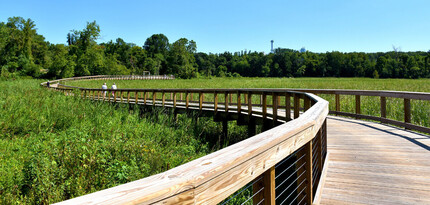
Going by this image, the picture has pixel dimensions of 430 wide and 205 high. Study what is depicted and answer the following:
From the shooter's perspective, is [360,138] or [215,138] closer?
[360,138]

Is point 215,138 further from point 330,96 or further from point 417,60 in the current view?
point 417,60

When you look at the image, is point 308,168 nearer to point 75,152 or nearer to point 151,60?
point 75,152

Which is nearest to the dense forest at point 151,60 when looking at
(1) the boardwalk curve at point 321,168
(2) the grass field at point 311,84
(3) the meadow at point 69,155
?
(2) the grass field at point 311,84

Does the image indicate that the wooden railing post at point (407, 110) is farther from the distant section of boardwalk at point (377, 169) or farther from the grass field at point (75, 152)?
the grass field at point (75, 152)

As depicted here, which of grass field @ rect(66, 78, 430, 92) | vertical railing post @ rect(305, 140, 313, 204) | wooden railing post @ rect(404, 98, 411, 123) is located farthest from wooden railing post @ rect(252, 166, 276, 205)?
grass field @ rect(66, 78, 430, 92)

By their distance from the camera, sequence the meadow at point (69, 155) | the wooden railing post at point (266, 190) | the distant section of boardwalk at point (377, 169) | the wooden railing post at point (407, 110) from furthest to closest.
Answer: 1. the wooden railing post at point (407, 110)
2. the meadow at point (69, 155)
3. the distant section of boardwalk at point (377, 169)
4. the wooden railing post at point (266, 190)

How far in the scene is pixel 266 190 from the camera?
1998 millimetres

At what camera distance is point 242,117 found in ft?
38.2

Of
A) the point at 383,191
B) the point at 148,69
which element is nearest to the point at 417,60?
the point at 148,69

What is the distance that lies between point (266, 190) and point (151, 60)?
95.7 m

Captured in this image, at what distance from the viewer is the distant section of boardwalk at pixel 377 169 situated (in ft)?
12.0

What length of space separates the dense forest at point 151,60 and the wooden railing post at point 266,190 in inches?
2363

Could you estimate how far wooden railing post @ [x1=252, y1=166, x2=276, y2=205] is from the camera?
6.50ft

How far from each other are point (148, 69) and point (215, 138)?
87.3 metres
